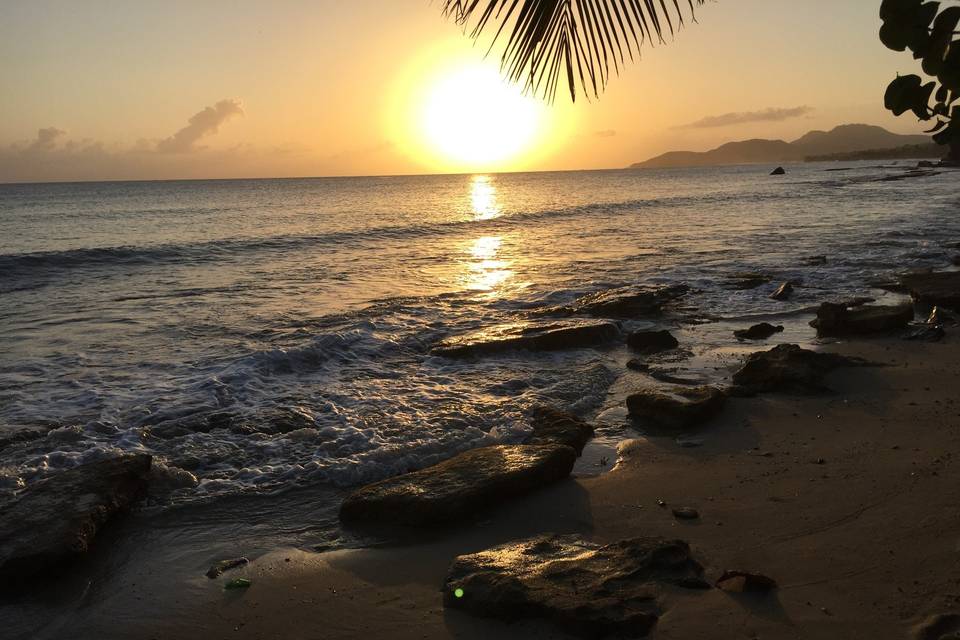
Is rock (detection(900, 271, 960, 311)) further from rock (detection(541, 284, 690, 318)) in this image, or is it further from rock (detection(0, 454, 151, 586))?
rock (detection(0, 454, 151, 586))

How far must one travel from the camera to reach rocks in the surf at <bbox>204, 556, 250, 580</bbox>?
4.46m

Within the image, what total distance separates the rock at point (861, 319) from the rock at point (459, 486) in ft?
19.5

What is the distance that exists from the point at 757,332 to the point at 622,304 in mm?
2714

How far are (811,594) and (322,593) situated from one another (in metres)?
2.74

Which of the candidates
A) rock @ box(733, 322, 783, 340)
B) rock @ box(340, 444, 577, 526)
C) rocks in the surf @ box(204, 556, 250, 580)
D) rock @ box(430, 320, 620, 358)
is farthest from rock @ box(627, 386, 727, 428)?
rocks in the surf @ box(204, 556, 250, 580)

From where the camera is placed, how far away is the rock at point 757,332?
10.1 meters

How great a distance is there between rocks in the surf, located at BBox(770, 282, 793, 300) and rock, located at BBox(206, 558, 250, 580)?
11196mm

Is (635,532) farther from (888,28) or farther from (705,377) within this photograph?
(705,377)

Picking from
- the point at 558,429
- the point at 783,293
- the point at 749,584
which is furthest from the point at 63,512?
the point at 783,293

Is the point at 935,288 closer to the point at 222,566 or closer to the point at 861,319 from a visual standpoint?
the point at 861,319

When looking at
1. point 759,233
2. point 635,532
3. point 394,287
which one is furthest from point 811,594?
point 759,233

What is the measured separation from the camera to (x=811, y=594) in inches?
145

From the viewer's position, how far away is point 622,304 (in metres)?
12.3

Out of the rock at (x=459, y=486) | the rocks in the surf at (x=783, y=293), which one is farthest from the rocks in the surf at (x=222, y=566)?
the rocks in the surf at (x=783, y=293)
